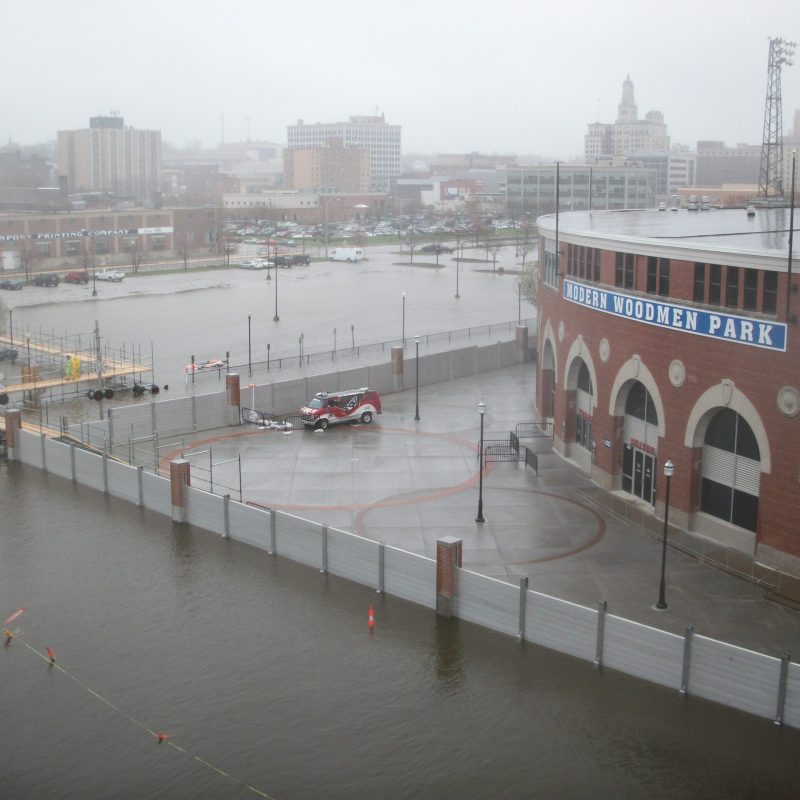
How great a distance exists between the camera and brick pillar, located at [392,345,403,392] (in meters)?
54.5

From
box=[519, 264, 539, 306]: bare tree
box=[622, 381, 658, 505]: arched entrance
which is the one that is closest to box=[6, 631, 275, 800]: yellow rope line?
box=[622, 381, 658, 505]: arched entrance

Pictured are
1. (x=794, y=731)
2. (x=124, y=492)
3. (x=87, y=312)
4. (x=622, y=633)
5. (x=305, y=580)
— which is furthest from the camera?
(x=87, y=312)

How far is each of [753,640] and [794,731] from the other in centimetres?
400

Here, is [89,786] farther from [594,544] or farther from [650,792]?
[594,544]

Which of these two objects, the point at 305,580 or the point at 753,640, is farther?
the point at 305,580

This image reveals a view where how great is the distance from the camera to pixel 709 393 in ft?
104

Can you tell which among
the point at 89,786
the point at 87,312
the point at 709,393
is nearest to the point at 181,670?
the point at 89,786

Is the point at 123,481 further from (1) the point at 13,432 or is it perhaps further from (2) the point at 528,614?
(2) the point at 528,614

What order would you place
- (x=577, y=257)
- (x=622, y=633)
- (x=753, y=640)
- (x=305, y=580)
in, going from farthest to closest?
(x=577, y=257), (x=305, y=580), (x=753, y=640), (x=622, y=633)

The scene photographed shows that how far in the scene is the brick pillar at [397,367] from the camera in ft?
179

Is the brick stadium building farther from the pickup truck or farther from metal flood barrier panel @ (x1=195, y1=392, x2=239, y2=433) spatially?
the pickup truck

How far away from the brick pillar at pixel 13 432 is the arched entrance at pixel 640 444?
880 inches

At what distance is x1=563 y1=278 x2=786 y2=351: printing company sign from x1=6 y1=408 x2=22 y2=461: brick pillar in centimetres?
2147

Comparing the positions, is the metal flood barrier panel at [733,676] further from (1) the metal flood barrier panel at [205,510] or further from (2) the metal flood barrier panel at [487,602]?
(1) the metal flood barrier panel at [205,510]
